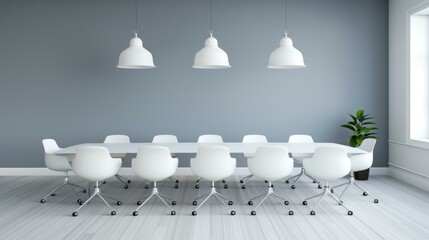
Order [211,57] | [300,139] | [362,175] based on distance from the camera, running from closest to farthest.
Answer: [211,57], [300,139], [362,175]

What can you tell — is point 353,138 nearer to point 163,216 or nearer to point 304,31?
point 304,31

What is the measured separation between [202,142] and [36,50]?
12.6 feet

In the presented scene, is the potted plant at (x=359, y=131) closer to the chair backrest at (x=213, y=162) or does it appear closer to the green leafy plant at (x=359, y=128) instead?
the green leafy plant at (x=359, y=128)

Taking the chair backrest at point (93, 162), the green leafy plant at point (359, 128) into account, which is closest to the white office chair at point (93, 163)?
the chair backrest at point (93, 162)

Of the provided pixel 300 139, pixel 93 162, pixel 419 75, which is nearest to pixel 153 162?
pixel 93 162

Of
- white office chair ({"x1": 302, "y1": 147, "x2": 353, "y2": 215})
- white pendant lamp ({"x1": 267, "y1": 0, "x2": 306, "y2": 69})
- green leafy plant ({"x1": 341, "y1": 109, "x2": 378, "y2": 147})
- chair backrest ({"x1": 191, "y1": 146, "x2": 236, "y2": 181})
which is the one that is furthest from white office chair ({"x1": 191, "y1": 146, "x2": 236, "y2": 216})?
green leafy plant ({"x1": 341, "y1": 109, "x2": 378, "y2": 147})

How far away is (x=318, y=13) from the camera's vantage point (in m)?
7.61

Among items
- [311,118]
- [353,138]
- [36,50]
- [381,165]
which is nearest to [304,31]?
[311,118]

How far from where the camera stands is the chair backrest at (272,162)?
188 inches

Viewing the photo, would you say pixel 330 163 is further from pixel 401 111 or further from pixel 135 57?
pixel 401 111

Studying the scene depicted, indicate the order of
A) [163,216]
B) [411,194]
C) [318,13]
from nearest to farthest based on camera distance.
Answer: [163,216] → [411,194] → [318,13]

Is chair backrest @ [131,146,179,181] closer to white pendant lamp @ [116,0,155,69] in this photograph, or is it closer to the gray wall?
white pendant lamp @ [116,0,155,69]

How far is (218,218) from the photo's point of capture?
4.61m

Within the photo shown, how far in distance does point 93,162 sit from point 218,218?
5.43 feet
